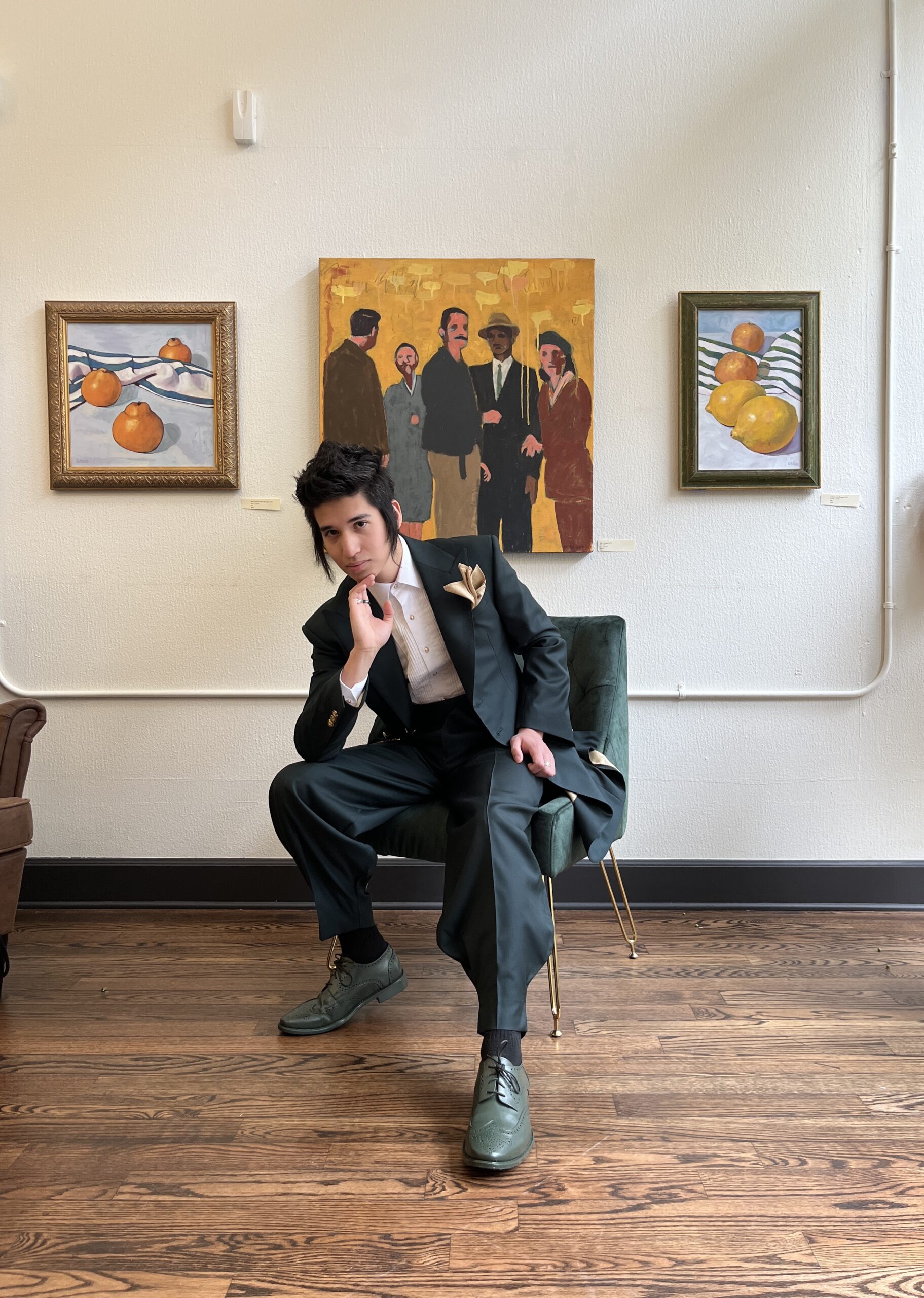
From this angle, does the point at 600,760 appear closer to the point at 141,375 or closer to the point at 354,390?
the point at 354,390

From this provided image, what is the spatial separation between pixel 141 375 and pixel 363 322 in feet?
2.33

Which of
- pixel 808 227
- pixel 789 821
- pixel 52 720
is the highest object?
pixel 808 227

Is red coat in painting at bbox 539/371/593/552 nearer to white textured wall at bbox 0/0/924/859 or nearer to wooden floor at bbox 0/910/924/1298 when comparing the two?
white textured wall at bbox 0/0/924/859

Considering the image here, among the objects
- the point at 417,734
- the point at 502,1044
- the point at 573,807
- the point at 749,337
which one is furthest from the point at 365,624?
the point at 749,337

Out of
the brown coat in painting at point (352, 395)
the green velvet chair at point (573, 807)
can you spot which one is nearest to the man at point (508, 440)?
the brown coat in painting at point (352, 395)

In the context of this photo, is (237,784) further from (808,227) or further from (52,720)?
(808,227)

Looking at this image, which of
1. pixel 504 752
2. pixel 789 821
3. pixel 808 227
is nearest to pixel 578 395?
pixel 808 227

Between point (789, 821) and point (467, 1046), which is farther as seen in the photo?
point (789, 821)

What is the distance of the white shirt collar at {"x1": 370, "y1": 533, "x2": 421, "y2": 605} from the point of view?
2156 millimetres

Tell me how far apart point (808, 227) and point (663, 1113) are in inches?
99.5

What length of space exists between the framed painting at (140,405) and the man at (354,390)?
0.31 m

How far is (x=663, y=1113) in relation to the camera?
1.71 metres

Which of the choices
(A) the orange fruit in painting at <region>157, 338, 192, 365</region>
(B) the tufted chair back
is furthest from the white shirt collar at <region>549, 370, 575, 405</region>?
(A) the orange fruit in painting at <region>157, 338, 192, 365</region>

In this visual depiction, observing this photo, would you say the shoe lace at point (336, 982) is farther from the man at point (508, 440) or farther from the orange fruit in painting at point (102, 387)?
the orange fruit in painting at point (102, 387)
